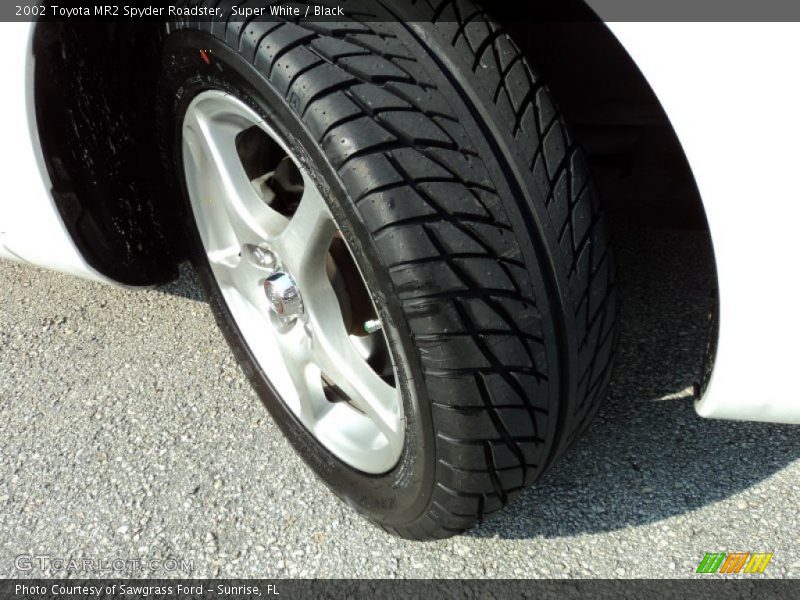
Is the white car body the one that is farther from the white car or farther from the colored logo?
the colored logo

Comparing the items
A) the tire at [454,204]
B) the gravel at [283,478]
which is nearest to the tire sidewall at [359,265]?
the tire at [454,204]

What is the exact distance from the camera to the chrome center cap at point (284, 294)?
1490 mm

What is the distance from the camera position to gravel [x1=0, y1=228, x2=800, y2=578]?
58.9 inches

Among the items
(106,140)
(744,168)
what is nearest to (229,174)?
(106,140)

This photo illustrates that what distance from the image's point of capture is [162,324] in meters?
2.12

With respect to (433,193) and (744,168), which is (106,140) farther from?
(744,168)

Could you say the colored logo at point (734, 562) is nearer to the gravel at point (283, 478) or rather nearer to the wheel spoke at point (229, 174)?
the gravel at point (283, 478)

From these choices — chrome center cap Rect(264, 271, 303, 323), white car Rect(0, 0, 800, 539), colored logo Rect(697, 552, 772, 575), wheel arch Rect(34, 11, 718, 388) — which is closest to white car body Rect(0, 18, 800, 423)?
white car Rect(0, 0, 800, 539)

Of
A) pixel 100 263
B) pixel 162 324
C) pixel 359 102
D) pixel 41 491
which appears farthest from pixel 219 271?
pixel 359 102

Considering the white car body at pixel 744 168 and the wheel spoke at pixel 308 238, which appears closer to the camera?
→ the white car body at pixel 744 168

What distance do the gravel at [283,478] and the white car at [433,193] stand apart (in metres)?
0.14

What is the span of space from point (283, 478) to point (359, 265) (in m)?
0.67

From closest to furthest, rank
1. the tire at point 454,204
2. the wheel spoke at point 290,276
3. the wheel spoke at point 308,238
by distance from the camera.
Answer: the tire at point 454,204 → the wheel spoke at point 308,238 → the wheel spoke at point 290,276

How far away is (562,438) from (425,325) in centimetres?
37
